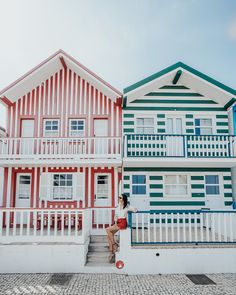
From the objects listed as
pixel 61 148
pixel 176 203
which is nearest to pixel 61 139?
pixel 61 148

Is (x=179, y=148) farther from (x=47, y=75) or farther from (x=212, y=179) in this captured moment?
(x=47, y=75)

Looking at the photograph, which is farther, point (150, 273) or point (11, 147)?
point (11, 147)

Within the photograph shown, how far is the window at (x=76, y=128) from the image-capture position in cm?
1315

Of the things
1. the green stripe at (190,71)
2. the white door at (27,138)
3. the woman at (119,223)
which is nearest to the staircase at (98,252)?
the woman at (119,223)

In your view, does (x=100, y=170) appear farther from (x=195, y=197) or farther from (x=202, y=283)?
(x=202, y=283)

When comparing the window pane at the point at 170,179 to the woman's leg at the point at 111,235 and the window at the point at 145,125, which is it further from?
the woman's leg at the point at 111,235

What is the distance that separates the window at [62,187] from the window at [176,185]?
5092mm

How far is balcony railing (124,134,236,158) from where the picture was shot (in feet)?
38.0

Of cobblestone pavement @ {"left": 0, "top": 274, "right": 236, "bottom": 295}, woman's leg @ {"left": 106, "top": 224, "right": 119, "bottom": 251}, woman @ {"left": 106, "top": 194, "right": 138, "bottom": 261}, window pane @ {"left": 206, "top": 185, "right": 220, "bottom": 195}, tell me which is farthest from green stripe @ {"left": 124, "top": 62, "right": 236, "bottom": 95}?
cobblestone pavement @ {"left": 0, "top": 274, "right": 236, "bottom": 295}

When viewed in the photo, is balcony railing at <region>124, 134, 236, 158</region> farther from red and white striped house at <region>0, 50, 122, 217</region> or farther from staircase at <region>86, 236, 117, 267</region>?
staircase at <region>86, 236, 117, 267</region>

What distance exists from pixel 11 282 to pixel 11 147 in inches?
253

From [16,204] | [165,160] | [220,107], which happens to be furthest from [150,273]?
[220,107]

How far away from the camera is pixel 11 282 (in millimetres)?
7316

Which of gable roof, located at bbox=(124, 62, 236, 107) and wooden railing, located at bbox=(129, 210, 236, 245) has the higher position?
gable roof, located at bbox=(124, 62, 236, 107)
